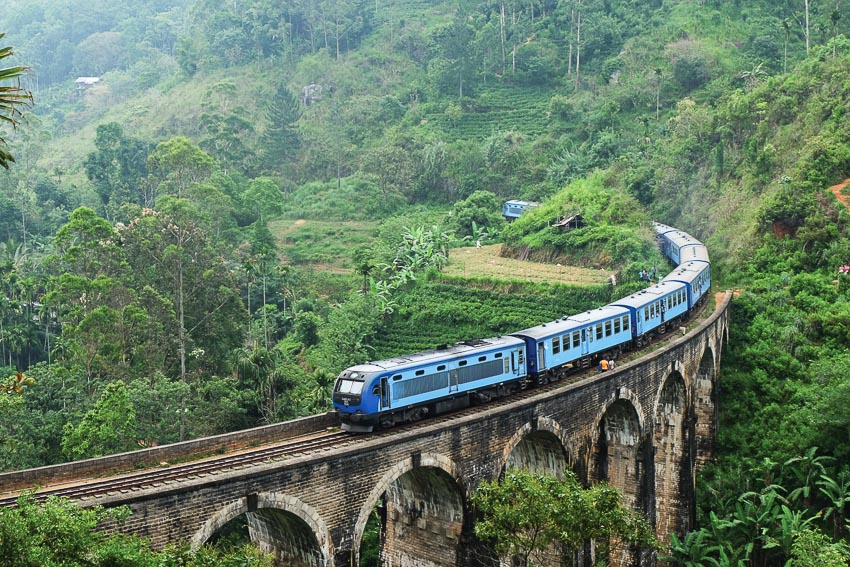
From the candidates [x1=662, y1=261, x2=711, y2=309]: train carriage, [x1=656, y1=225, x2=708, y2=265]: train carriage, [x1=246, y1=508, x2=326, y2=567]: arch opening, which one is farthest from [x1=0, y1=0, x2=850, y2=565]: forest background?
[x1=246, y1=508, x2=326, y2=567]: arch opening

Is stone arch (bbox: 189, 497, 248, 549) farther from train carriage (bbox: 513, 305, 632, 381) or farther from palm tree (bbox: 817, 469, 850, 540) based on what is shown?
palm tree (bbox: 817, 469, 850, 540)

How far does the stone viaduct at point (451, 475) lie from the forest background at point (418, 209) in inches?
105

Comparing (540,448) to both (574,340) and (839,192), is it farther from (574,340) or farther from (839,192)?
(839,192)

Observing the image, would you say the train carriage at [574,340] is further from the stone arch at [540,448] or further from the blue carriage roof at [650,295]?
the stone arch at [540,448]

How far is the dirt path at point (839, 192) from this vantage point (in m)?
42.6

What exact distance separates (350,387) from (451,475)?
3.17 m

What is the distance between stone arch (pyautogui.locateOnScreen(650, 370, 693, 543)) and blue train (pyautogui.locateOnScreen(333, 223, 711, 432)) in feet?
9.08

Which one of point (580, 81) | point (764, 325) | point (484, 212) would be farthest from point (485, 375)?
point (580, 81)

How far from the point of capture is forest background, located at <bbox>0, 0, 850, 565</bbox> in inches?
1289

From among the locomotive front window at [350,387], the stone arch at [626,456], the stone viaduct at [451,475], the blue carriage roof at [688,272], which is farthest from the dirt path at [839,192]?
the locomotive front window at [350,387]

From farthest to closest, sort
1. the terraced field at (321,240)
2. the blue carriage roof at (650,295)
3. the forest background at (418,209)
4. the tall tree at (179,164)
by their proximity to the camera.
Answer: the terraced field at (321,240) → the tall tree at (179,164) → the forest background at (418,209) → the blue carriage roof at (650,295)

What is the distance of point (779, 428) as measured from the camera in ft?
106

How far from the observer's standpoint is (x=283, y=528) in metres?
17.8

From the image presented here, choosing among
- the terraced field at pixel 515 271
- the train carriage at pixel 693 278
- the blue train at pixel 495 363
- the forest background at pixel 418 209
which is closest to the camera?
the blue train at pixel 495 363
